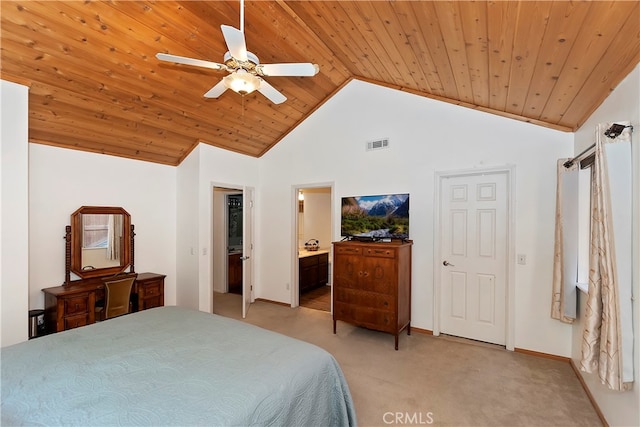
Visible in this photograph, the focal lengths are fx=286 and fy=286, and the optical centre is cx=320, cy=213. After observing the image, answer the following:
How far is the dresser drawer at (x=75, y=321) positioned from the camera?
3.12 metres

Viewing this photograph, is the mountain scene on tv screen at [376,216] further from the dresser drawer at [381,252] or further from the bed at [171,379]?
the bed at [171,379]

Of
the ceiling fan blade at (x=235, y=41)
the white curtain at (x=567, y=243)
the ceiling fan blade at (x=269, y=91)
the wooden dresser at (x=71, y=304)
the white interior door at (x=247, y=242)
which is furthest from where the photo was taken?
the white interior door at (x=247, y=242)

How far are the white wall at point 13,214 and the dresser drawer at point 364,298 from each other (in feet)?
10.2

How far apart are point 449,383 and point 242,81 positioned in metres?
3.07

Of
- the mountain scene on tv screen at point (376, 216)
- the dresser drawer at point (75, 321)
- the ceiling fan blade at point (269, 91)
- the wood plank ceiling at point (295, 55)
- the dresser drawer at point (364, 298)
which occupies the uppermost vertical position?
the wood plank ceiling at point (295, 55)

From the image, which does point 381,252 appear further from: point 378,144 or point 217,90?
point 217,90

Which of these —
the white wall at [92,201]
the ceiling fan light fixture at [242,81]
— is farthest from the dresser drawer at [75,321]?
the ceiling fan light fixture at [242,81]

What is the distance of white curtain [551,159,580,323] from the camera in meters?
2.72

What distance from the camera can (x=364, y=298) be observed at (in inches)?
140

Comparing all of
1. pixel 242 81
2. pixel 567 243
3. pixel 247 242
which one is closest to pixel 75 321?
pixel 247 242

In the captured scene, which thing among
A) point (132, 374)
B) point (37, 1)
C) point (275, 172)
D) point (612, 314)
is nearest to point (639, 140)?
point (612, 314)

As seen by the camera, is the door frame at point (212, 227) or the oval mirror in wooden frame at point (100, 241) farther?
the door frame at point (212, 227)

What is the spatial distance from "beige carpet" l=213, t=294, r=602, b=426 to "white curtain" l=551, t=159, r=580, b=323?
702 mm

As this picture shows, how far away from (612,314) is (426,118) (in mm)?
2766
